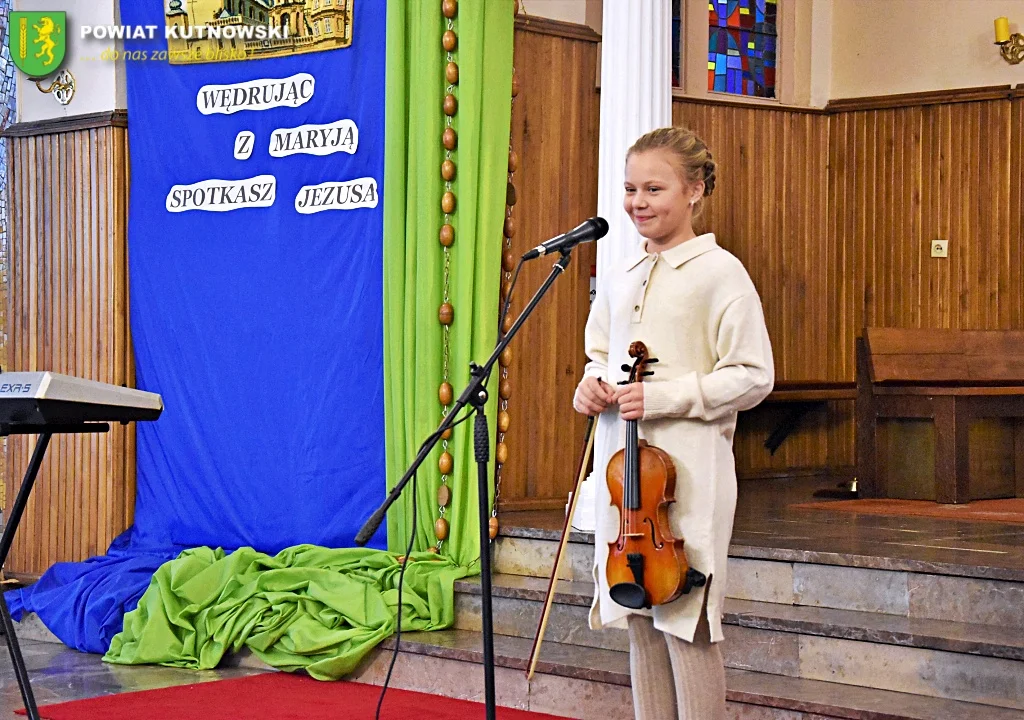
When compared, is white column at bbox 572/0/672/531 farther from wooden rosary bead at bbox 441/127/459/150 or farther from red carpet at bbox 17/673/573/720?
red carpet at bbox 17/673/573/720

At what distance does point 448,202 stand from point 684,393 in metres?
2.58

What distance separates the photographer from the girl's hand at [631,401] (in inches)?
103

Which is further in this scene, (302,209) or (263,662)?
(302,209)

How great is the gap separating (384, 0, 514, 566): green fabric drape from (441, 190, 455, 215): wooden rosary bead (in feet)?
0.08

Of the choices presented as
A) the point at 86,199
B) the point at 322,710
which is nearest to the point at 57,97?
the point at 86,199

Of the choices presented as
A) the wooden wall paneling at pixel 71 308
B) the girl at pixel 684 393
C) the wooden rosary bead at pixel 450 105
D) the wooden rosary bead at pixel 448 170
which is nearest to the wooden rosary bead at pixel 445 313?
the wooden rosary bead at pixel 448 170

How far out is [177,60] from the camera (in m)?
5.90

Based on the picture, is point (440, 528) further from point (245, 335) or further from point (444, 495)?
point (245, 335)

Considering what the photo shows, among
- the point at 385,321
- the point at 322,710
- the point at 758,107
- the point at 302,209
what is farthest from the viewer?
the point at 758,107

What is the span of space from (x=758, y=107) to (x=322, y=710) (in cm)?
471

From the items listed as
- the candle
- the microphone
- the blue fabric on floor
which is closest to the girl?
the microphone

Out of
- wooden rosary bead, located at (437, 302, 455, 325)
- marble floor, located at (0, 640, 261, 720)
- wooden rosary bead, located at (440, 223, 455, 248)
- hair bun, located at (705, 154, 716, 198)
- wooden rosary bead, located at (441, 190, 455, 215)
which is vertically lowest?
marble floor, located at (0, 640, 261, 720)

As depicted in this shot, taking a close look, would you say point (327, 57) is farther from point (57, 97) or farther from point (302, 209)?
point (57, 97)

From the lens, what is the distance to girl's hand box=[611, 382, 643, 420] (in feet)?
8.59
